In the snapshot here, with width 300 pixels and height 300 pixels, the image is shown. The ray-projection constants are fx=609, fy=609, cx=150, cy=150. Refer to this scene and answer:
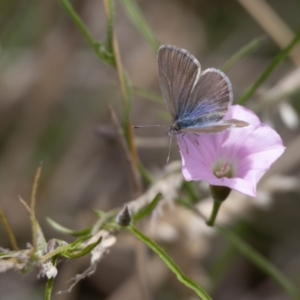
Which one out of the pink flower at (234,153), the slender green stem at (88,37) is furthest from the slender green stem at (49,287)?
the slender green stem at (88,37)

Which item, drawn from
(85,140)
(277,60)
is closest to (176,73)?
(277,60)

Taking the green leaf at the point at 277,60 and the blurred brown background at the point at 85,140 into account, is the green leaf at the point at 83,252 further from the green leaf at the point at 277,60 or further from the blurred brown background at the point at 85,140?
the blurred brown background at the point at 85,140

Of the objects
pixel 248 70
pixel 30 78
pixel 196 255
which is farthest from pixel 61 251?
pixel 248 70

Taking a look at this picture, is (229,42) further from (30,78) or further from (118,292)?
(118,292)

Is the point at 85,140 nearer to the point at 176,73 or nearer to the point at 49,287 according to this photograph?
the point at 176,73

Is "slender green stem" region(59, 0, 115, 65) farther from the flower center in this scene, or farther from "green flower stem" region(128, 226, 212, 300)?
"green flower stem" region(128, 226, 212, 300)
